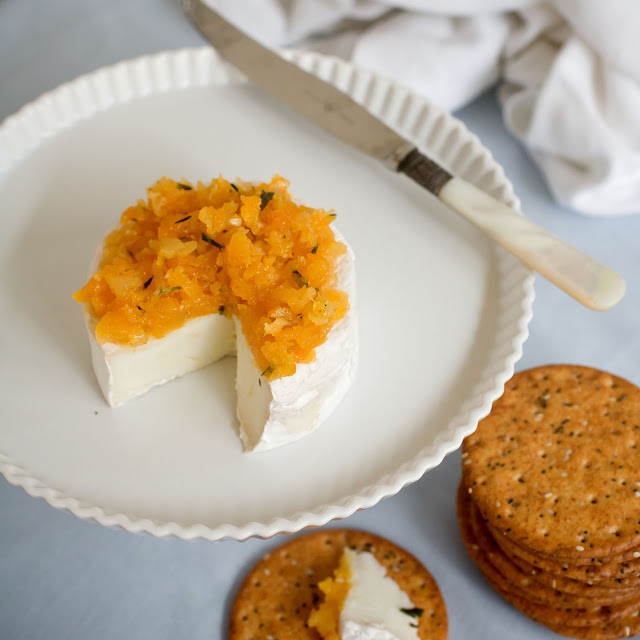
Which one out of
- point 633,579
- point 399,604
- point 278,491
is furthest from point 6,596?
point 633,579

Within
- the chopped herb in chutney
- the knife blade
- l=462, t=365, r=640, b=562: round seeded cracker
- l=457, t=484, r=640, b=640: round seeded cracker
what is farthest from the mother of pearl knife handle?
l=457, t=484, r=640, b=640: round seeded cracker

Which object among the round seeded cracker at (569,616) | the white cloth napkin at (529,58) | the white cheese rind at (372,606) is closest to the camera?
the white cheese rind at (372,606)

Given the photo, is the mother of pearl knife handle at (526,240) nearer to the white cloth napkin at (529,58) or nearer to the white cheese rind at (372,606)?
the white cloth napkin at (529,58)

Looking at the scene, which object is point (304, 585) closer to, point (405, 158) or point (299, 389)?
point (299, 389)

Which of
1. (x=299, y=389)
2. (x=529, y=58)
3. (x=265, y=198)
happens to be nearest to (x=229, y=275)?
(x=265, y=198)

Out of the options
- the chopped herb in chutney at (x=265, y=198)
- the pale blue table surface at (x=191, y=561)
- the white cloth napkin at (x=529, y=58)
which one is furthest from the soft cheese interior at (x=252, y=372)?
the white cloth napkin at (x=529, y=58)
